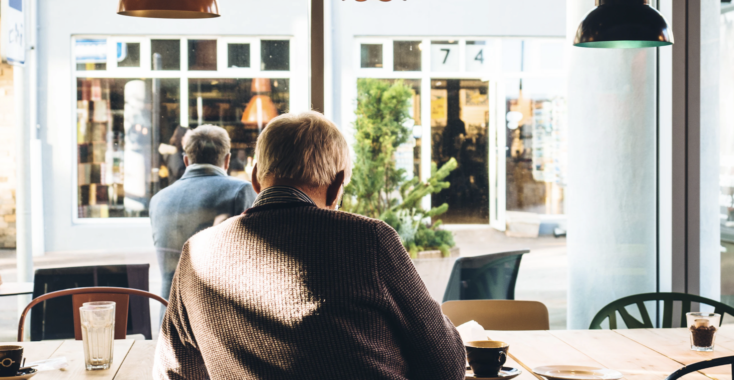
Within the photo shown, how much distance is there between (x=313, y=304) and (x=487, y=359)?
25.3 inches

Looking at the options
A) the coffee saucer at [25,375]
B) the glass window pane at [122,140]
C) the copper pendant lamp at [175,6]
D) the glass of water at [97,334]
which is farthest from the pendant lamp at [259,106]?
the coffee saucer at [25,375]

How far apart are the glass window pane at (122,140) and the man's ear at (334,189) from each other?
9.16 ft

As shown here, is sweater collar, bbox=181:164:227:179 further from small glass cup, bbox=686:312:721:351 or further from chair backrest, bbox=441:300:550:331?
small glass cup, bbox=686:312:721:351

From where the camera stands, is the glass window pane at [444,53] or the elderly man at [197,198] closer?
the elderly man at [197,198]

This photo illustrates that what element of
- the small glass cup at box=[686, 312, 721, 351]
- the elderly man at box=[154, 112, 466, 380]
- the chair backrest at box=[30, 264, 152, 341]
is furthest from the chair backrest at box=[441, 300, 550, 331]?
the chair backrest at box=[30, 264, 152, 341]

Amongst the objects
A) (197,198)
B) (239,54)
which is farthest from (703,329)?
(239,54)

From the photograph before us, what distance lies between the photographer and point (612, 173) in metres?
4.13

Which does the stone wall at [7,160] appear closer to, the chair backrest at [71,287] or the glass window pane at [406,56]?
the chair backrest at [71,287]

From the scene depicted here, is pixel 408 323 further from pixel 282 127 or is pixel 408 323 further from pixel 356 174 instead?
pixel 356 174

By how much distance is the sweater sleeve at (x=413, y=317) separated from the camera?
1320 millimetres

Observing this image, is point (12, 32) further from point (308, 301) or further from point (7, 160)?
point (308, 301)

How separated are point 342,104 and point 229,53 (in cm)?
73

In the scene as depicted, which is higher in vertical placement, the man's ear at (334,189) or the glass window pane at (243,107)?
the glass window pane at (243,107)

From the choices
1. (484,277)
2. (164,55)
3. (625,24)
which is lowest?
(484,277)
